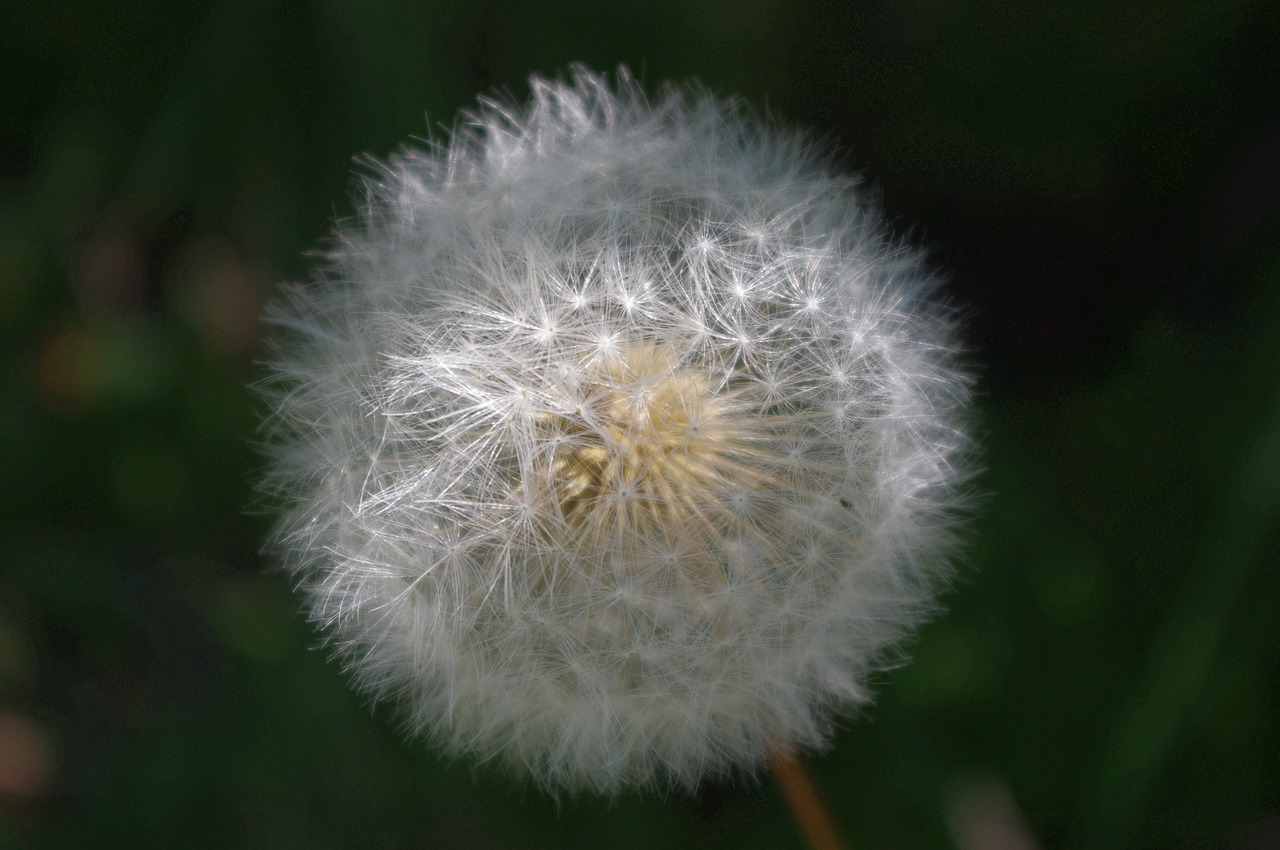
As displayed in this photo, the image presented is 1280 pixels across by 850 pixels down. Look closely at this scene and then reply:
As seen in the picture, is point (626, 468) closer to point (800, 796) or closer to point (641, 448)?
point (641, 448)

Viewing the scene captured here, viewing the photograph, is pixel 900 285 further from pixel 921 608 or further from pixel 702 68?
pixel 702 68

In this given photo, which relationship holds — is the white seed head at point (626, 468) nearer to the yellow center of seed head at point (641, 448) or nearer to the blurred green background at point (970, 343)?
the yellow center of seed head at point (641, 448)

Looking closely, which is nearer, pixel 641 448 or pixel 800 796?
pixel 641 448

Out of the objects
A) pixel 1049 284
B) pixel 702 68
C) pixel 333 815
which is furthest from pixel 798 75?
pixel 333 815

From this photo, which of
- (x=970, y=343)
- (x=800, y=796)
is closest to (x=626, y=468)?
(x=800, y=796)

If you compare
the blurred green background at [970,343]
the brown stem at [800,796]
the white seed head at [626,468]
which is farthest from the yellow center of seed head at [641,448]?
the blurred green background at [970,343]

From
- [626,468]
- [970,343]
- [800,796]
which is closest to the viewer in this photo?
[626,468]

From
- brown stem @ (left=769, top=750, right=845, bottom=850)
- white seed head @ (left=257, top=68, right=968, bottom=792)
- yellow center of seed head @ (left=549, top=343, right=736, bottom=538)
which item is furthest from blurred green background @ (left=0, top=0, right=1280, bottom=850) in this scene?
yellow center of seed head @ (left=549, top=343, right=736, bottom=538)
